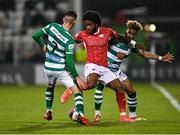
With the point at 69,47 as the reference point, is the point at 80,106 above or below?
below

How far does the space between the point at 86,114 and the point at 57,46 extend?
286 centimetres

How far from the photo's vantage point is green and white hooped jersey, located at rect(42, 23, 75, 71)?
13945 mm

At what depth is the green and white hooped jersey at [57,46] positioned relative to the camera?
13945 mm

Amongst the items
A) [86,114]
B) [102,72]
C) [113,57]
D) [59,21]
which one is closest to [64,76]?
[102,72]

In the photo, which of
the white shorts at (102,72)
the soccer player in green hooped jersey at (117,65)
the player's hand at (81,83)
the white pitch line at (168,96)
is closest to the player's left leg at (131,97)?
the soccer player in green hooped jersey at (117,65)

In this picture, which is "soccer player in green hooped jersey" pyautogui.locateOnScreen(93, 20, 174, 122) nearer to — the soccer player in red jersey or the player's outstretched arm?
the player's outstretched arm

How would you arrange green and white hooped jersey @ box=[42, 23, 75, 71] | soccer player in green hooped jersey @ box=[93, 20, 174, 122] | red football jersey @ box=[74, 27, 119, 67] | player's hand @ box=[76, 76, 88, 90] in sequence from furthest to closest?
1. soccer player in green hooped jersey @ box=[93, 20, 174, 122]
2. red football jersey @ box=[74, 27, 119, 67]
3. green and white hooped jersey @ box=[42, 23, 75, 71]
4. player's hand @ box=[76, 76, 88, 90]

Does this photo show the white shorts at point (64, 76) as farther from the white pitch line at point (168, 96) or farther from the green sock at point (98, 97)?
the white pitch line at point (168, 96)

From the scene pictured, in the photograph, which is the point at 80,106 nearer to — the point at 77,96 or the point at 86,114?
the point at 77,96

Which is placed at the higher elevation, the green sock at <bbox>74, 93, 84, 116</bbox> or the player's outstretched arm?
the player's outstretched arm

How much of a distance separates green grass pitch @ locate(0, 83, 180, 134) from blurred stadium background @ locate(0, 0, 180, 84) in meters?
3.48

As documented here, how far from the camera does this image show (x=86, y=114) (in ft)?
54.2

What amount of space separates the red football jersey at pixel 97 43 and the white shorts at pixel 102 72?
8cm

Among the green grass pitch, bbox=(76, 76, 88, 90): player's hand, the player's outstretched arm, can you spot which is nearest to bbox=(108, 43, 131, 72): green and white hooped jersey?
the player's outstretched arm
